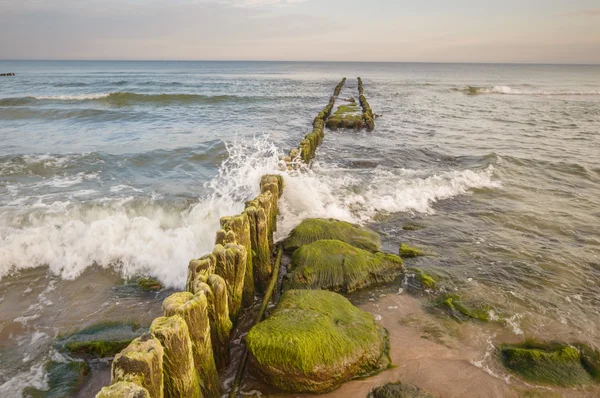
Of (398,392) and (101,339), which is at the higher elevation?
(398,392)

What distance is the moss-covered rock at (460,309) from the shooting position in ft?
17.8

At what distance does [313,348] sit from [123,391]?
2.14m

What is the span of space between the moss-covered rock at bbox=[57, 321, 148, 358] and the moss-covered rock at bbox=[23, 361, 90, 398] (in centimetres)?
22

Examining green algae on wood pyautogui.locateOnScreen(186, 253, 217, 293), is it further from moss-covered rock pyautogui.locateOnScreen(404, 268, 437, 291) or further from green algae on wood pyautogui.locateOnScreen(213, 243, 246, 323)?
moss-covered rock pyautogui.locateOnScreen(404, 268, 437, 291)

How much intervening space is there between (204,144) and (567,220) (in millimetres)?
13778

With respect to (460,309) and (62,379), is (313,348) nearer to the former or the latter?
(460,309)

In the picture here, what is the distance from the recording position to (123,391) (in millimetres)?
2430

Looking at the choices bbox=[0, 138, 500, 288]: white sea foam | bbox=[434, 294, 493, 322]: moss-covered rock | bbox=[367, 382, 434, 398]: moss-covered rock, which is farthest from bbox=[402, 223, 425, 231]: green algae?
bbox=[367, 382, 434, 398]: moss-covered rock

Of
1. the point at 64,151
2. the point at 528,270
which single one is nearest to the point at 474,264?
the point at 528,270

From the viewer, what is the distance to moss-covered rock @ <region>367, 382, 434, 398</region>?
3.97 meters

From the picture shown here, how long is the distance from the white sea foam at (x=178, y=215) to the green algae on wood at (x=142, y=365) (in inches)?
143

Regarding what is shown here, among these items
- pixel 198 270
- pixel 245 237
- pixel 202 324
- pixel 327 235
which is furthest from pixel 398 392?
pixel 327 235

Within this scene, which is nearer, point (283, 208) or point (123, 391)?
point (123, 391)

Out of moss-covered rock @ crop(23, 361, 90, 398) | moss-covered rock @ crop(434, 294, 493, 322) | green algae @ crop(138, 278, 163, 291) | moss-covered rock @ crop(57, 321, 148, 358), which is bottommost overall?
moss-covered rock @ crop(23, 361, 90, 398)
